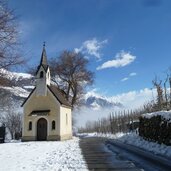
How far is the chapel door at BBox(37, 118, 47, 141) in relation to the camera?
44.4m

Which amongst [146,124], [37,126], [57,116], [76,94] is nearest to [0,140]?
[37,126]

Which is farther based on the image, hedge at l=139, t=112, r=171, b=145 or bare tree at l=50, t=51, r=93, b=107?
bare tree at l=50, t=51, r=93, b=107

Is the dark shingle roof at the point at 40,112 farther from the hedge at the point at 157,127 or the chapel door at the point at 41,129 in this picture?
the hedge at the point at 157,127

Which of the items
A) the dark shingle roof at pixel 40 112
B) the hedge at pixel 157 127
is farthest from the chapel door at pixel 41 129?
the hedge at pixel 157 127

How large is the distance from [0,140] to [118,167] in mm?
32011

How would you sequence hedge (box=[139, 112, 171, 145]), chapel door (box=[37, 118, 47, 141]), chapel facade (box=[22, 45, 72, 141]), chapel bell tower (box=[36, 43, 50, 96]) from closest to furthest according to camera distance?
hedge (box=[139, 112, 171, 145]), chapel facade (box=[22, 45, 72, 141]), chapel door (box=[37, 118, 47, 141]), chapel bell tower (box=[36, 43, 50, 96])

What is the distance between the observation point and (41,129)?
44.7m

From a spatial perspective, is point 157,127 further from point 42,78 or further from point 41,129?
point 42,78

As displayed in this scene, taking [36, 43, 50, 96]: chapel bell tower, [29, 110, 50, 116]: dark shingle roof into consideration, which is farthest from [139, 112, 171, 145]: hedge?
[36, 43, 50, 96]: chapel bell tower

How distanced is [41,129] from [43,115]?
2.19 meters

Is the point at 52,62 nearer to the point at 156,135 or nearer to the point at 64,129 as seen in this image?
the point at 64,129

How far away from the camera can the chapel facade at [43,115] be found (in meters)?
44.0

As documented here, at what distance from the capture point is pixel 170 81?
40.7 meters

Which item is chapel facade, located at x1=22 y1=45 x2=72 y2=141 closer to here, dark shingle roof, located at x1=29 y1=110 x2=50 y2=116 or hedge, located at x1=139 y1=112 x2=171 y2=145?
dark shingle roof, located at x1=29 y1=110 x2=50 y2=116
